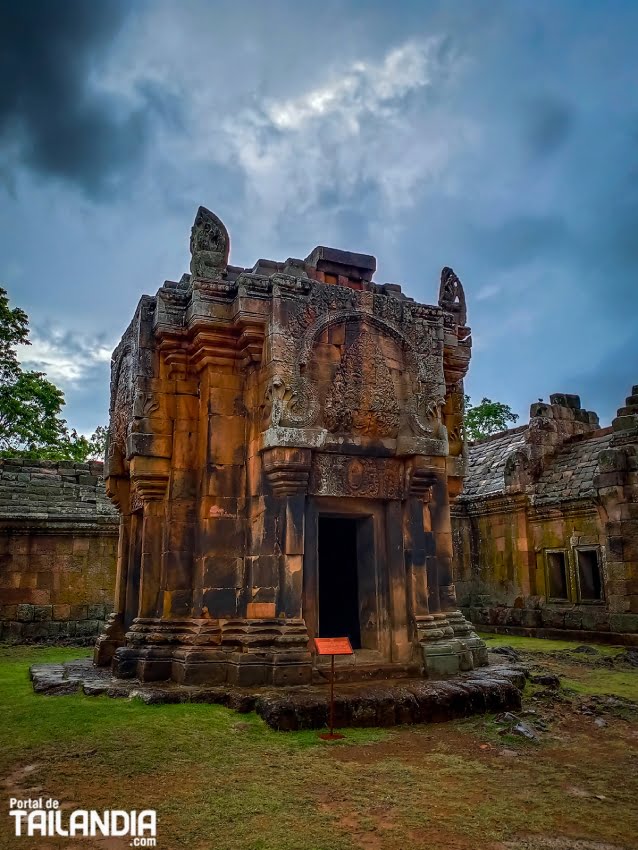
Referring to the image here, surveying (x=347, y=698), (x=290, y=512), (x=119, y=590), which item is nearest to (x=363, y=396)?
(x=290, y=512)

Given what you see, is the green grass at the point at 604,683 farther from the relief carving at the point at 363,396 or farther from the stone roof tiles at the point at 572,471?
the stone roof tiles at the point at 572,471

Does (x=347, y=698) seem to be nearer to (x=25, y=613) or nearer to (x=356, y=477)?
(x=356, y=477)

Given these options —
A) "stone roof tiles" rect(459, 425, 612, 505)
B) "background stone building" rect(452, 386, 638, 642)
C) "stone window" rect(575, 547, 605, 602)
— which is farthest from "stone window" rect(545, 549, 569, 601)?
"stone roof tiles" rect(459, 425, 612, 505)

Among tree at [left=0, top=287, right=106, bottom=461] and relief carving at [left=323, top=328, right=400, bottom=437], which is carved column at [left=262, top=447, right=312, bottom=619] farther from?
tree at [left=0, top=287, right=106, bottom=461]

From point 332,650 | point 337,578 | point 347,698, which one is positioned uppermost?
point 337,578

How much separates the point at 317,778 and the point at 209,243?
6.77m

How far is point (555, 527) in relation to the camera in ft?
55.3

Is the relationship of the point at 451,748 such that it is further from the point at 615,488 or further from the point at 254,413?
the point at 615,488

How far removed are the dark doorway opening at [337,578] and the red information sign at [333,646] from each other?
484 cm

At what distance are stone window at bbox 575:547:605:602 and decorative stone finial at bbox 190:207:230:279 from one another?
11.4 m

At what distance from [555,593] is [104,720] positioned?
1323 cm

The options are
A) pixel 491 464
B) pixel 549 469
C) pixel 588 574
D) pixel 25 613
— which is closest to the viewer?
pixel 25 613

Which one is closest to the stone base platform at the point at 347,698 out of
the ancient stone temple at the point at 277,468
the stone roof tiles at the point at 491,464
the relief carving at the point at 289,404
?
the ancient stone temple at the point at 277,468

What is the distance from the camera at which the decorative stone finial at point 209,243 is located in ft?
29.7
